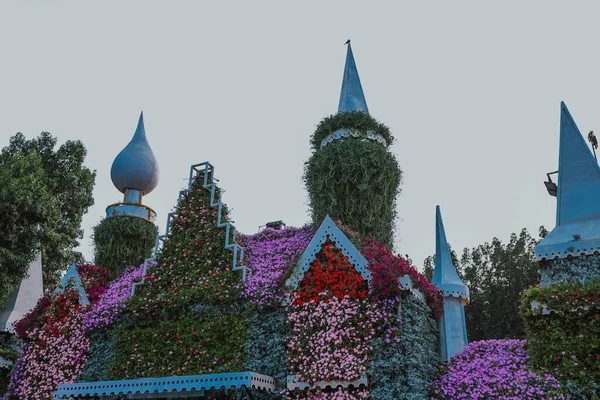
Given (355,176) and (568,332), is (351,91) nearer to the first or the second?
(355,176)

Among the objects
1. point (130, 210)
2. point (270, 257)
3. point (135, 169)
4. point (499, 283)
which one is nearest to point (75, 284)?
point (130, 210)

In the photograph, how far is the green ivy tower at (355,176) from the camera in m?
15.4

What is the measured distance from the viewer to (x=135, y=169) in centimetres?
2055

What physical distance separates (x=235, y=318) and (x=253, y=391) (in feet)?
5.55

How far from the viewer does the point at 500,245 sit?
107 ft

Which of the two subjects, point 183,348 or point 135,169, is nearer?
point 183,348

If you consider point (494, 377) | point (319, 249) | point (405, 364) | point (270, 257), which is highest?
point (270, 257)

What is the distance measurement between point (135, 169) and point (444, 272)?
1132cm

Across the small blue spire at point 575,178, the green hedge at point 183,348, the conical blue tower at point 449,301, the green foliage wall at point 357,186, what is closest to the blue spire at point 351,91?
the green foliage wall at point 357,186

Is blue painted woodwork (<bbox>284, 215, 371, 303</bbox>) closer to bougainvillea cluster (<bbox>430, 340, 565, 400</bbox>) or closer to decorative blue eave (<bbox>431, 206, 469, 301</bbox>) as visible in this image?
bougainvillea cluster (<bbox>430, 340, 565, 400</bbox>)

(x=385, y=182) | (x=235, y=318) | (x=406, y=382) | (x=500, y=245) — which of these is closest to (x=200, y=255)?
(x=235, y=318)

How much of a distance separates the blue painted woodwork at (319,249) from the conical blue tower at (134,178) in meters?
8.57

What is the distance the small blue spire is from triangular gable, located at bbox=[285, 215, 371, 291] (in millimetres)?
4487

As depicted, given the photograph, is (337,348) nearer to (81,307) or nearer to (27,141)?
(81,307)
